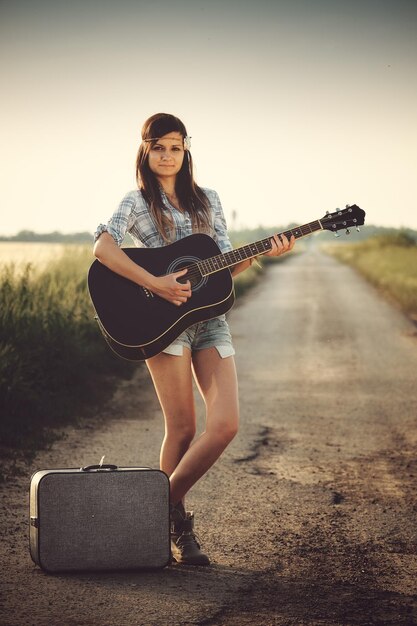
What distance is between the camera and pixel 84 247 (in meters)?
17.7

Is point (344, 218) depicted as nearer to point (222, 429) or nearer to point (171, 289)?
point (171, 289)

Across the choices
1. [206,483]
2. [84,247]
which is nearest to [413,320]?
[84,247]

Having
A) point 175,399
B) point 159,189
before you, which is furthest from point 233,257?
point 175,399

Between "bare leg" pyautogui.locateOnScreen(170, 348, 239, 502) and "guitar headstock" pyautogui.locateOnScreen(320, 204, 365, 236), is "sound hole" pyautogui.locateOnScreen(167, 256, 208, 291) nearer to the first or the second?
"bare leg" pyautogui.locateOnScreen(170, 348, 239, 502)

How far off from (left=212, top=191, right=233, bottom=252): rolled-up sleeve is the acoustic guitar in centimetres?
11

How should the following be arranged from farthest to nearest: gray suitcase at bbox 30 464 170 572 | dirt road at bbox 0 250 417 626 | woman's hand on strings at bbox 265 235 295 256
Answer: woman's hand on strings at bbox 265 235 295 256 < gray suitcase at bbox 30 464 170 572 < dirt road at bbox 0 250 417 626

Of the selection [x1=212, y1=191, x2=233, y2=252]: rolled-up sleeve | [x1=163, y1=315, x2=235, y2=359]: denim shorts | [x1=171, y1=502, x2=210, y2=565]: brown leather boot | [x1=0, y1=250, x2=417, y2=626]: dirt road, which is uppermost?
[x1=212, y1=191, x2=233, y2=252]: rolled-up sleeve

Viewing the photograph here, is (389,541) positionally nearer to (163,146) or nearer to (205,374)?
(205,374)

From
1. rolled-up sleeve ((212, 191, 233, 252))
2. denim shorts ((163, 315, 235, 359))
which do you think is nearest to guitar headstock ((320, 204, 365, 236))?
rolled-up sleeve ((212, 191, 233, 252))

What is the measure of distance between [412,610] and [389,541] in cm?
110

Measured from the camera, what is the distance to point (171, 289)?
166 inches

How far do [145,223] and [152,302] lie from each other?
38 cm

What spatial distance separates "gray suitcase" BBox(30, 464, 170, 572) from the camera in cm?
416

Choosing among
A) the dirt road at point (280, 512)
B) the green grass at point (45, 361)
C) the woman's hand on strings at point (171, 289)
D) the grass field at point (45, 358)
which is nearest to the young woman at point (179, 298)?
the woman's hand on strings at point (171, 289)
